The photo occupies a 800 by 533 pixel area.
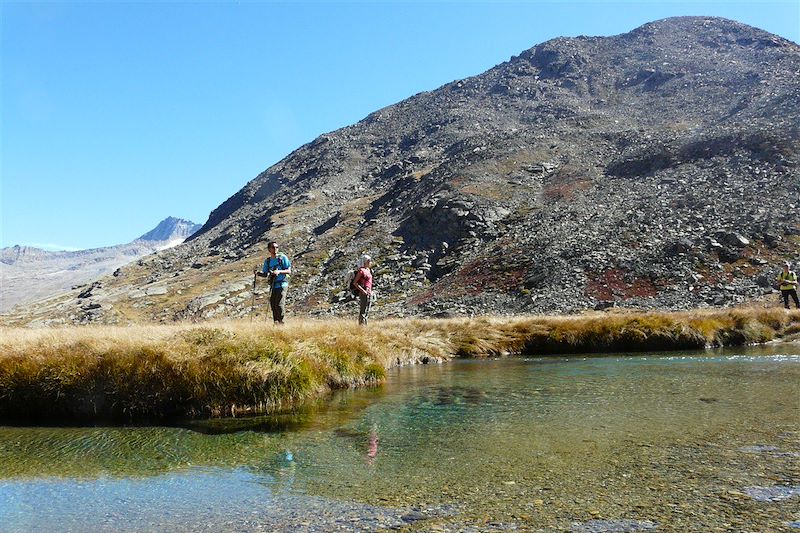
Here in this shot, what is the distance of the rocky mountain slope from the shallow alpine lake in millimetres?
35323

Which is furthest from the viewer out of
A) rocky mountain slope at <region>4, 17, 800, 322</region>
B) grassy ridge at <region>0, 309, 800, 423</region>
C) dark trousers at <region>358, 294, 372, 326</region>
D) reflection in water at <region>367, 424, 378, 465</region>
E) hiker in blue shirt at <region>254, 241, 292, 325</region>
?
rocky mountain slope at <region>4, 17, 800, 322</region>

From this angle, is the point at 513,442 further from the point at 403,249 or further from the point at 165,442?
the point at 403,249

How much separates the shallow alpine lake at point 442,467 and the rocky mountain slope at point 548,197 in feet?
116

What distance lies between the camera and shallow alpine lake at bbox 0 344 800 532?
5785 millimetres

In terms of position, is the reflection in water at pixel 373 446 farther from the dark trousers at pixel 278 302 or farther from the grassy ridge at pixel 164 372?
the dark trousers at pixel 278 302

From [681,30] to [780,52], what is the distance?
42.2 metres

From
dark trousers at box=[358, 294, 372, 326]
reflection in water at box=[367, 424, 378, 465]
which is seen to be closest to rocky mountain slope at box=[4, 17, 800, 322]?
dark trousers at box=[358, 294, 372, 326]

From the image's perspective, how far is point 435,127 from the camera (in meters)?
150

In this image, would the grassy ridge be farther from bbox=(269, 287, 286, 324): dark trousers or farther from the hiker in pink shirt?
the hiker in pink shirt

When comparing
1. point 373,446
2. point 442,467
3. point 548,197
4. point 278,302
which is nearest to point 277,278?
point 278,302

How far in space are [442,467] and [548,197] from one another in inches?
2959

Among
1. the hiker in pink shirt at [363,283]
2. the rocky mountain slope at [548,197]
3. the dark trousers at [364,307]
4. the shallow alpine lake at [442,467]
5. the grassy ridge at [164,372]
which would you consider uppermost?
the rocky mountain slope at [548,197]

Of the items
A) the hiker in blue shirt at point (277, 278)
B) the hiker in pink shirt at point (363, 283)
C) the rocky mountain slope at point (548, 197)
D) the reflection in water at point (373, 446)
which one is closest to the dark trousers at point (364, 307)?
the hiker in pink shirt at point (363, 283)

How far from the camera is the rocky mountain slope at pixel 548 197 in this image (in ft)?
174
